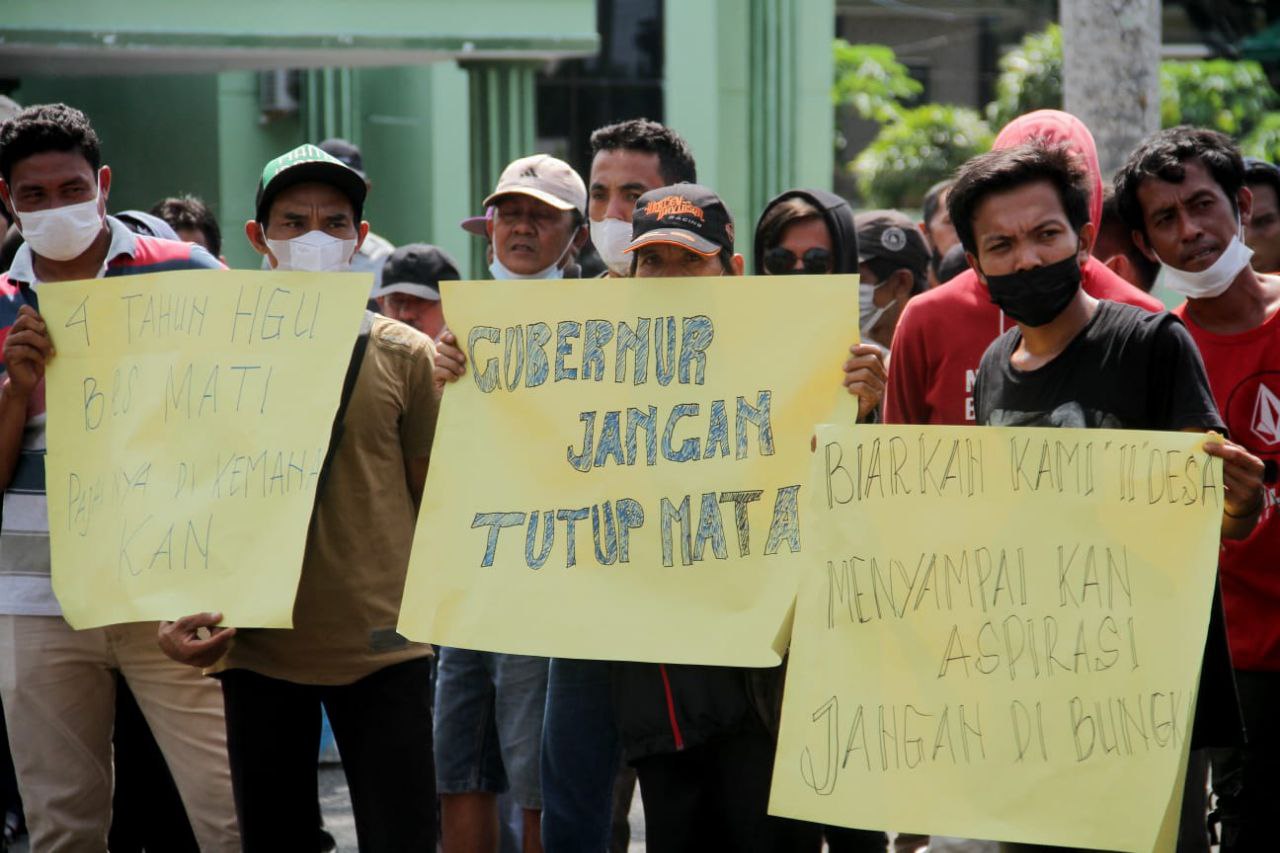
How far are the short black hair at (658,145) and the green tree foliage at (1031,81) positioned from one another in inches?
717

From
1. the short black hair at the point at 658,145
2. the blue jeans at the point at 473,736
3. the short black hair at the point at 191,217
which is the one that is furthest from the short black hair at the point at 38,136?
the short black hair at the point at 191,217

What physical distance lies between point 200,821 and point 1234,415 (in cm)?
249

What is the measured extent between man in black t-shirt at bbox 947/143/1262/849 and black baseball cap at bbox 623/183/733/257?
52cm

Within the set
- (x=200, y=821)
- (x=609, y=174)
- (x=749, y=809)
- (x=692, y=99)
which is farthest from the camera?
(x=692, y=99)

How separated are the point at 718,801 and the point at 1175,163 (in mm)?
1714

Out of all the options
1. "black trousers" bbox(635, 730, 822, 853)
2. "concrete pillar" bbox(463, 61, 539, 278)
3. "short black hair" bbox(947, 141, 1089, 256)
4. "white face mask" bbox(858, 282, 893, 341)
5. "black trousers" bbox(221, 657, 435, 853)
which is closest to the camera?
"short black hair" bbox(947, 141, 1089, 256)

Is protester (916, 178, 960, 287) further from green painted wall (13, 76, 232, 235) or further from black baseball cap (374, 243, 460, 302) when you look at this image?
green painted wall (13, 76, 232, 235)

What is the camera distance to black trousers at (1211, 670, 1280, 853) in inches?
144

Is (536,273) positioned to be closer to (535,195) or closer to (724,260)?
(535,195)

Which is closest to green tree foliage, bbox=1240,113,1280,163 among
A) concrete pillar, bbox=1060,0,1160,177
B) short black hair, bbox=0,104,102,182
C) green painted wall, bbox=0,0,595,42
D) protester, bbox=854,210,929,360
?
green painted wall, bbox=0,0,595,42

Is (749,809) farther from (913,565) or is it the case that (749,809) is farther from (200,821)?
(200,821)

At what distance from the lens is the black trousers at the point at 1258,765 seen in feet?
12.0

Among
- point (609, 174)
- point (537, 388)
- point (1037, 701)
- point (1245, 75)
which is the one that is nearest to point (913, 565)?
point (1037, 701)

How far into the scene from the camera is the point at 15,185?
3.94 metres
